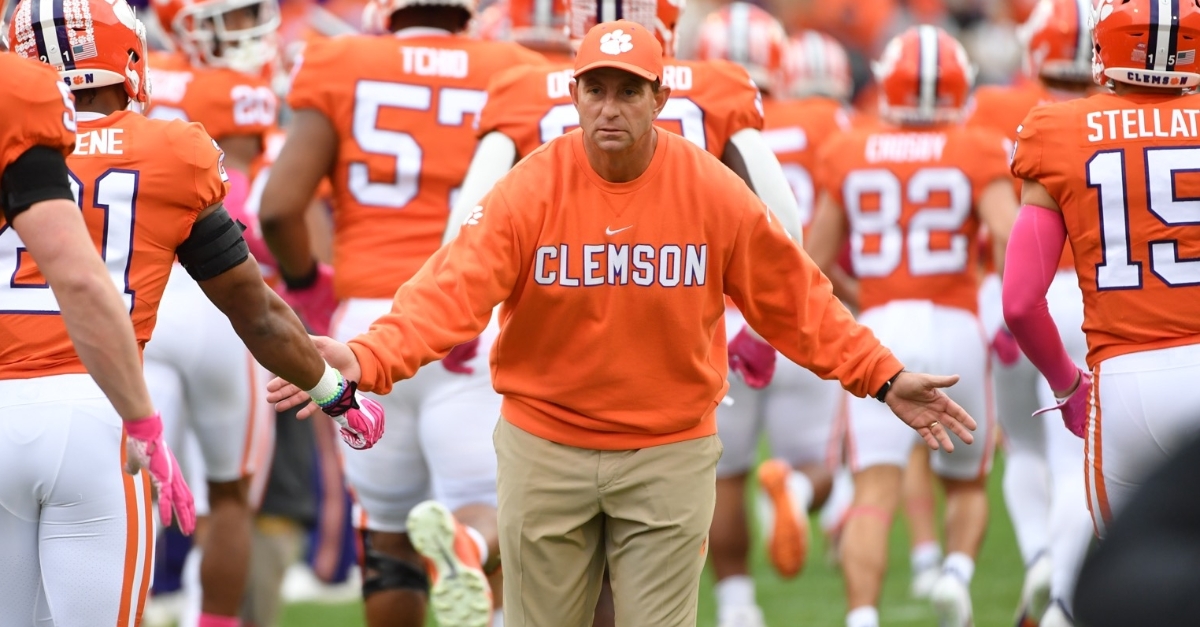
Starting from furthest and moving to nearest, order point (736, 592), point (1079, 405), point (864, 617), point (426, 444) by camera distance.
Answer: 1. point (736, 592)
2. point (864, 617)
3. point (426, 444)
4. point (1079, 405)

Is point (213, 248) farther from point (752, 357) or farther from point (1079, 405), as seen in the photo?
point (1079, 405)

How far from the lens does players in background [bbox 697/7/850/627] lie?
634 centimetres

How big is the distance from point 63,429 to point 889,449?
376 centimetres

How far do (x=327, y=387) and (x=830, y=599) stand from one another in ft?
15.6

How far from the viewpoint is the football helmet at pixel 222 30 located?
6.65 meters

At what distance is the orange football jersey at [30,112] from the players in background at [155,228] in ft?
1.42

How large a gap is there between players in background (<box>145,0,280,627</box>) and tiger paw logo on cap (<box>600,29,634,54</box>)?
176cm

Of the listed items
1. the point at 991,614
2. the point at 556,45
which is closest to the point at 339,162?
the point at 556,45

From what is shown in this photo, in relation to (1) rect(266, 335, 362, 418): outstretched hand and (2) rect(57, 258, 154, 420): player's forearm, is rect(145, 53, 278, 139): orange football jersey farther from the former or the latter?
(2) rect(57, 258, 154, 420): player's forearm

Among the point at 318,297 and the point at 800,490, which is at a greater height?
the point at 318,297

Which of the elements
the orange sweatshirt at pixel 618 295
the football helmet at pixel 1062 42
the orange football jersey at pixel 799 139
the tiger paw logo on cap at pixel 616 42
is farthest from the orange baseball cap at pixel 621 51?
the orange football jersey at pixel 799 139

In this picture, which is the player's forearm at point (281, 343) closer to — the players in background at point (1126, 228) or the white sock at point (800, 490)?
the players in background at point (1126, 228)

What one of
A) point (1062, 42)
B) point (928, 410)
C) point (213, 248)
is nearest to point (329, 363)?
point (213, 248)

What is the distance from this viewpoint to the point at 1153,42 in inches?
175
